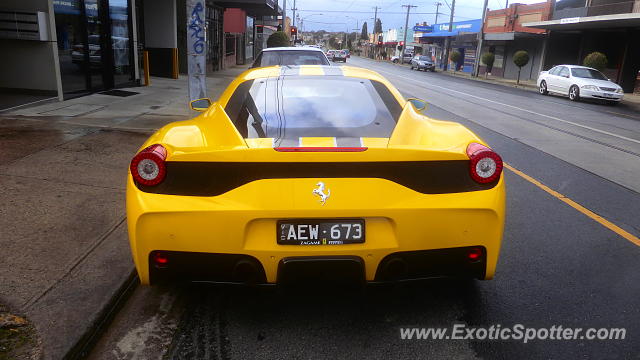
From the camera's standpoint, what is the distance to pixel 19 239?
4.05 metres

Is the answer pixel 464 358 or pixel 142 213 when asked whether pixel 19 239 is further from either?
pixel 464 358

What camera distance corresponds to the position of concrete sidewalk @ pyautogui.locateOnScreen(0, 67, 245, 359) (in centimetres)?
309

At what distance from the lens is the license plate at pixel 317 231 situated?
2.69 meters

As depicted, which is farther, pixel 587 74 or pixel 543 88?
pixel 543 88

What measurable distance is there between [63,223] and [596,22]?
32.7 m

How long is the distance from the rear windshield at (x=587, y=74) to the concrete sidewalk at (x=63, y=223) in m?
21.0

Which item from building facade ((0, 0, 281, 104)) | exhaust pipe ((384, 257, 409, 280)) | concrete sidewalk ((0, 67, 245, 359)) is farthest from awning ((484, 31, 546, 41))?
exhaust pipe ((384, 257, 409, 280))

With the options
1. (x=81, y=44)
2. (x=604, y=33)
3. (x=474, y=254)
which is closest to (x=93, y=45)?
(x=81, y=44)

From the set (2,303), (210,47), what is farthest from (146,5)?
(2,303)

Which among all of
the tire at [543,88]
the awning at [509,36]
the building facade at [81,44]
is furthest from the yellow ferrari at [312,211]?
the awning at [509,36]

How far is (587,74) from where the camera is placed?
23.8m

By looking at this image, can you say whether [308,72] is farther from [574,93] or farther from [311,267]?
[574,93]

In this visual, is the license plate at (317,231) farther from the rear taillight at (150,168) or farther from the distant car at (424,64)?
the distant car at (424,64)

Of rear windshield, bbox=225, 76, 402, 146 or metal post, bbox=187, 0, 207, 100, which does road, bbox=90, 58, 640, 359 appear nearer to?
rear windshield, bbox=225, 76, 402, 146
